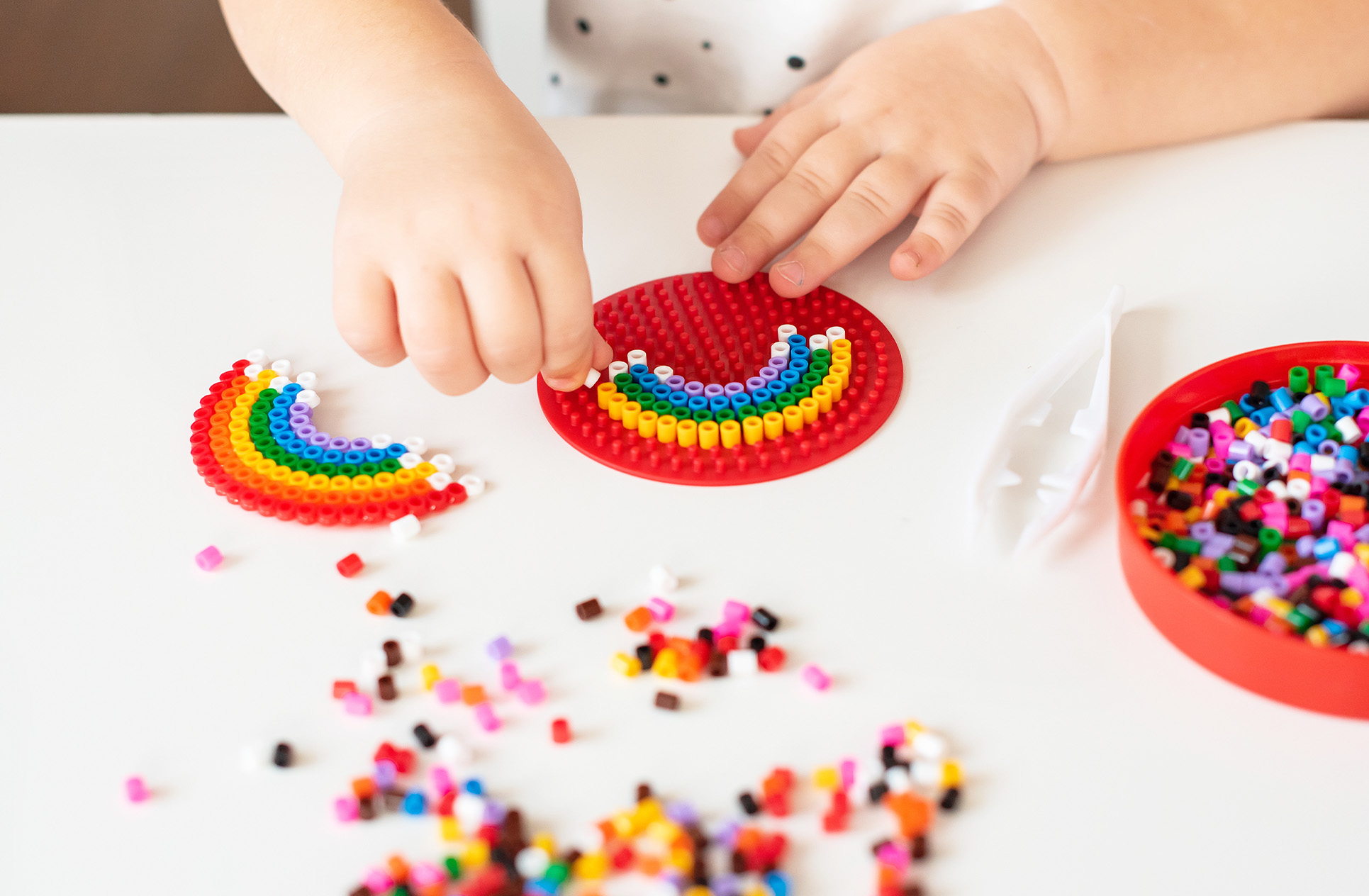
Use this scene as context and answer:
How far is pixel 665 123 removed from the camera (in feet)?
2.73

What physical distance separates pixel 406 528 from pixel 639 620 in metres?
0.13

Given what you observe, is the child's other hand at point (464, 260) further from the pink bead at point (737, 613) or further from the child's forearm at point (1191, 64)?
the child's forearm at point (1191, 64)

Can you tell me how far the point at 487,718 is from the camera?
0.45 meters

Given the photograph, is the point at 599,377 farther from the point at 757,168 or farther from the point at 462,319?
the point at 757,168

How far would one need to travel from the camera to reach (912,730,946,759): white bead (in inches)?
16.8

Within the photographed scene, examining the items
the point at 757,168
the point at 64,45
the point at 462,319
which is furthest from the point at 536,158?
the point at 64,45

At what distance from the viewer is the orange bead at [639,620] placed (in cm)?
48

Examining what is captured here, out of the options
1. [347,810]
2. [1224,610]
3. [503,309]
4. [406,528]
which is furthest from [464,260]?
[1224,610]

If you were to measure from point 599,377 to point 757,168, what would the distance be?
0.22 metres

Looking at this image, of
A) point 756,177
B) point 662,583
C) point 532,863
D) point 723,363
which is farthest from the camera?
point 756,177

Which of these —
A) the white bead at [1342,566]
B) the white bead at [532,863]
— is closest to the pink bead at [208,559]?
the white bead at [532,863]

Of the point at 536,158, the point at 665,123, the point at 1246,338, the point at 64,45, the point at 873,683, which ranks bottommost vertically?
the point at 873,683

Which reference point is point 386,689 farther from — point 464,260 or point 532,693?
point 464,260

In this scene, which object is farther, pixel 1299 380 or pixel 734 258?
pixel 734 258
